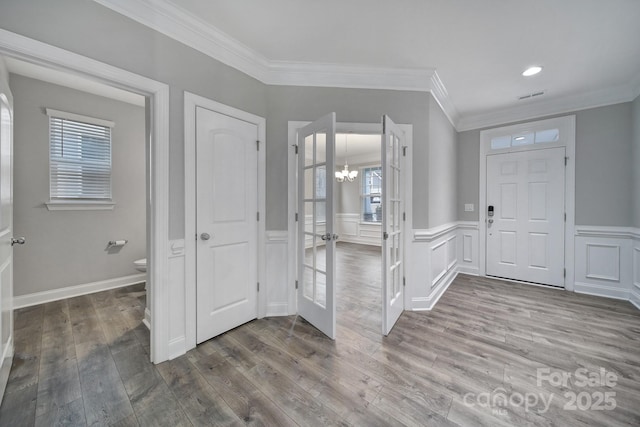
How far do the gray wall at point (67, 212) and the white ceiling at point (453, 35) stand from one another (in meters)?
2.34

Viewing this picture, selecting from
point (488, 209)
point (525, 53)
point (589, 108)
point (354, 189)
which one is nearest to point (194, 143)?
point (525, 53)

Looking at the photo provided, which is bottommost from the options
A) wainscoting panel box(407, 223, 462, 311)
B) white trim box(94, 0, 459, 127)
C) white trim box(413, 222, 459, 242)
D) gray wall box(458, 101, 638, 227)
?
wainscoting panel box(407, 223, 462, 311)

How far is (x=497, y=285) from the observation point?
3.59m

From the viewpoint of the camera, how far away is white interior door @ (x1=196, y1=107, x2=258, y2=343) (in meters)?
2.06

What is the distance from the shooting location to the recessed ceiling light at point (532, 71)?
2.59 metres

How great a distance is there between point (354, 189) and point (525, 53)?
537cm

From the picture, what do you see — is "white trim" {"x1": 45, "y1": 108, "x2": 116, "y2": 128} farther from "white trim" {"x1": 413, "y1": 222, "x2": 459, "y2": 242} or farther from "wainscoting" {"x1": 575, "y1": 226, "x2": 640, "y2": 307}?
"wainscoting" {"x1": 575, "y1": 226, "x2": 640, "y2": 307}

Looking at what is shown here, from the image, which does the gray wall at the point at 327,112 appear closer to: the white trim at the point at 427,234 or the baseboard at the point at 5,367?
the white trim at the point at 427,234

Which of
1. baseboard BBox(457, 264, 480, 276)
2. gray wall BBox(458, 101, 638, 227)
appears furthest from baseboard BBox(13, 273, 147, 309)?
gray wall BBox(458, 101, 638, 227)

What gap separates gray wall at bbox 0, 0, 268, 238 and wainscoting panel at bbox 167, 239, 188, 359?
140 millimetres

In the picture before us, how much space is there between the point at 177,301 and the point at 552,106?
5.13 m

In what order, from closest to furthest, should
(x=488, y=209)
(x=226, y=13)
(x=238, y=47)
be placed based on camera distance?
(x=226, y=13) → (x=238, y=47) → (x=488, y=209)

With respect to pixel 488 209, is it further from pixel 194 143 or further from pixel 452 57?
pixel 194 143

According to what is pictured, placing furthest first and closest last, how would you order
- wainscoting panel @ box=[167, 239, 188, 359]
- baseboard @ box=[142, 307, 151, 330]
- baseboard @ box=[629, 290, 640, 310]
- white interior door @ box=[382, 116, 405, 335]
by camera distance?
baseboard @ box=[629, 290, 640, 310] → baseboard @ box=[142, 307, 151, 330] → white interior door @ box=[382, 116, 405, 335] → wainscoting panel @ box=[167, 239, 188, 359]
